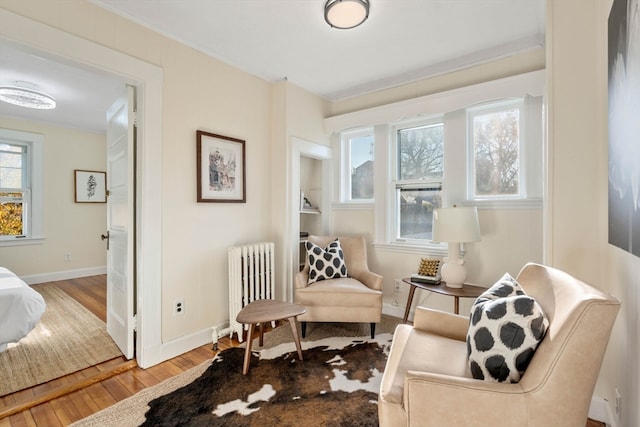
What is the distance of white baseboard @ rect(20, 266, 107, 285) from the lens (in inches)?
178

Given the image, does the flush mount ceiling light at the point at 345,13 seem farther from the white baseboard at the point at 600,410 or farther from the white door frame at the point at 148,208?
the white baseboard at the point at 600,410

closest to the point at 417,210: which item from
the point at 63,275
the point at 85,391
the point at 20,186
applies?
the point at 85,391

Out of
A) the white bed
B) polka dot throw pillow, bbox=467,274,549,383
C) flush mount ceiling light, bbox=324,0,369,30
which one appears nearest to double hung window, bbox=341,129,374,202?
flush mount ceiling light, bbox=324,0,369,30

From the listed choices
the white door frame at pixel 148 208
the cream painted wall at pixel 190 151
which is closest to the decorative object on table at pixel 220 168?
the cream painted wall at pixel 190 151

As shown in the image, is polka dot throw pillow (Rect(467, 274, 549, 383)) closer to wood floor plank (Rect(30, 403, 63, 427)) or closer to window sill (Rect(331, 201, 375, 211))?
wood floor plank (Rect(30, 403, 63, 427))

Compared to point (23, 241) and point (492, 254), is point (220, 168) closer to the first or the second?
point (492, 254)

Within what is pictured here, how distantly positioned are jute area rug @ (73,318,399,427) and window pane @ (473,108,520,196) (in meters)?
1.71

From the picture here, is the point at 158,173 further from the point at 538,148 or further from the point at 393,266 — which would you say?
the point at 538,148

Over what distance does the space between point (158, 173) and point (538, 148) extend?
3.01m

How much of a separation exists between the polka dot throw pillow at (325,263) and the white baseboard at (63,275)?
4.36 metres

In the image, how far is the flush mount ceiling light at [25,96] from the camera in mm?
3053

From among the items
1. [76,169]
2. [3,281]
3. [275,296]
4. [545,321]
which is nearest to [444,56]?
[545,321]

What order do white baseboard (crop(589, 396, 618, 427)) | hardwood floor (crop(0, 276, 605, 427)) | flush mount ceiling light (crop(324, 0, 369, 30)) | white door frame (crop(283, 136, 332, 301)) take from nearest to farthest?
white baseboard (crop(589, 396, 618, 427)) → hardwood floor (crop(0, 276, 605, 427)) → flush mount ceiling light (crop(324, 0, 369, 30)) → white door frame (crop(283, 136, 332, 301))

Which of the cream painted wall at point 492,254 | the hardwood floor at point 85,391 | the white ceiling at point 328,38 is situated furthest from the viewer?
the cream painted wall at point 492,254
